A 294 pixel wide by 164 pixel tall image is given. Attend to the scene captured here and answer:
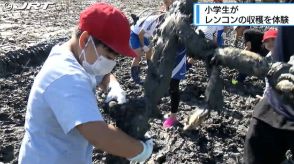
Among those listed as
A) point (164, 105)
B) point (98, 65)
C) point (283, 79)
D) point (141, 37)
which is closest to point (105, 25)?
point (98, 65)

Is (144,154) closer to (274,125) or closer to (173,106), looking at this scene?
(274,125)

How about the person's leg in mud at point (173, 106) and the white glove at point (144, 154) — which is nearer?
the white glove at point (144, 154)

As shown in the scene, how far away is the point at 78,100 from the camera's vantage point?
74.2 inches

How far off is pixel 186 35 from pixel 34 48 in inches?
224

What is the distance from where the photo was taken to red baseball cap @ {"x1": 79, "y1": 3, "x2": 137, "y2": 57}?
198 centimetres

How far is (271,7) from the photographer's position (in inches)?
189

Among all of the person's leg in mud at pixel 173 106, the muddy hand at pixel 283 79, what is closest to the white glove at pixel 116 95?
the muddy hand at pixel 283 79

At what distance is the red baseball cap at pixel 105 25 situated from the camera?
6.48 feet

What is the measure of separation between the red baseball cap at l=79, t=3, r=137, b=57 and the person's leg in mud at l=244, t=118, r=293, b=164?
1.42m

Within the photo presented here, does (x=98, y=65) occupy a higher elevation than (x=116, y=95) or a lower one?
higher

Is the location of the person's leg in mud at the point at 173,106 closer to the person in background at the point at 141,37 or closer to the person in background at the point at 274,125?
the person in background at the point at 141,37

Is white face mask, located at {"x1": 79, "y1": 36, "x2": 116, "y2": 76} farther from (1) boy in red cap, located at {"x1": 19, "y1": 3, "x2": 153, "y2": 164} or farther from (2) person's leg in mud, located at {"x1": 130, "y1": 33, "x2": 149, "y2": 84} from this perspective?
(2) person's leg in mud, located at {"x1": 130, "y1": 33, "x2": 149, "y2": 84}

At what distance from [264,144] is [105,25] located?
1.55 metres

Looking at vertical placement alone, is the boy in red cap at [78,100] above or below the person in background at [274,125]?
above
